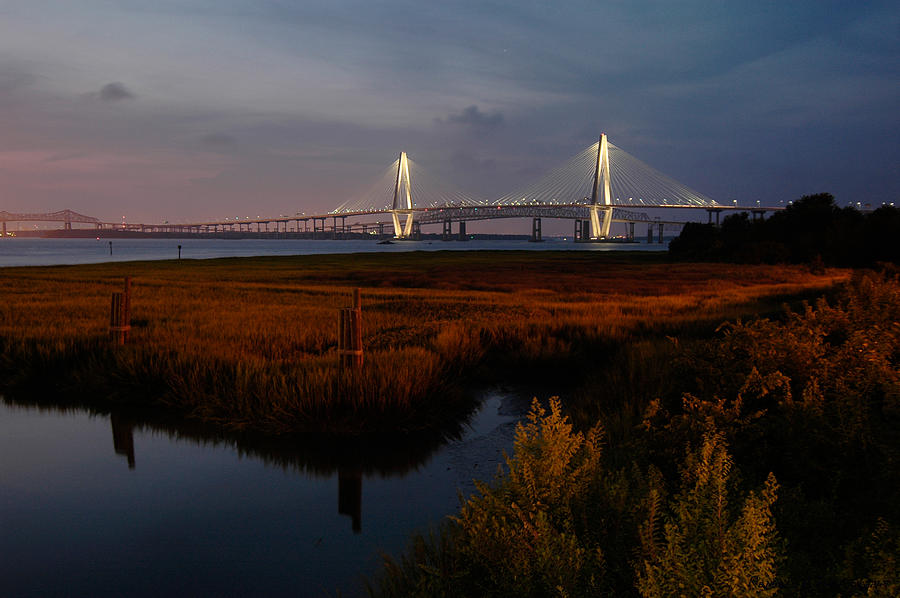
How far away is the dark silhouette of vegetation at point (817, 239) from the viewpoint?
1475 inches

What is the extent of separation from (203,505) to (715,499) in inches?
216

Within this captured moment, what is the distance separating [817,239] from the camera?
45625mm

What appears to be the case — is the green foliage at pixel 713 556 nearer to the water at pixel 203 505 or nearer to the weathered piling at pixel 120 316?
the water at pixel 203 505

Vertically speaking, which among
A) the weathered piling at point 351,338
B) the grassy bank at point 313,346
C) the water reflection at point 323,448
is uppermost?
the weathered piling at point 351,338

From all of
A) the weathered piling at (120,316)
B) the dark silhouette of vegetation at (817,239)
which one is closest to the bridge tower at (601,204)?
the dark silhouette of vegetation at (817,239)

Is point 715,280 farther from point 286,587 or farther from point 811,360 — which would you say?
point 286,587

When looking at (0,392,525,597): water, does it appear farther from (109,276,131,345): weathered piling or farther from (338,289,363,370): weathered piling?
(109,276,131,345): weathered piling

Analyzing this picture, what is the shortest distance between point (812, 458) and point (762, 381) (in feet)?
2.68

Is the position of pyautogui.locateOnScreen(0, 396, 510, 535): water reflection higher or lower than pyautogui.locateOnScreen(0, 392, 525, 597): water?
higher

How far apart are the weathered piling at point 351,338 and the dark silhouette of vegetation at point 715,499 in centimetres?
326

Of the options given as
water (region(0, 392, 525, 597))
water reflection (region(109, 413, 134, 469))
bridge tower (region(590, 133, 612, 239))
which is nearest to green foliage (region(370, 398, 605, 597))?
water (region(0, 392, 525, 597))

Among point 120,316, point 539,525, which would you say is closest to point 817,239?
point 120,316

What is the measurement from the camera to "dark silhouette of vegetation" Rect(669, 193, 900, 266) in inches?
1475

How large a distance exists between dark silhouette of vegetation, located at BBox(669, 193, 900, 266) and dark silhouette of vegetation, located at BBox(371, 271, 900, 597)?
90.9 feet
